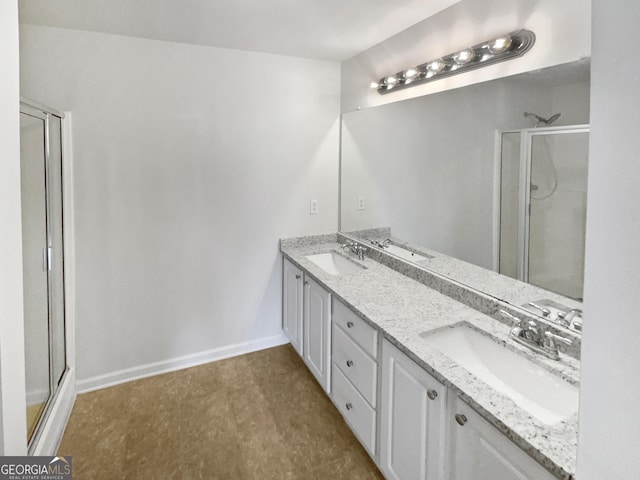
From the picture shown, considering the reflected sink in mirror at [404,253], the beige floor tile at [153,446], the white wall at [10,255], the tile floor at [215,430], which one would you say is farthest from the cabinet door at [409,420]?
the white wall at [10,255]

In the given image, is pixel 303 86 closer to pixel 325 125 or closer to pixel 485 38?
pixel 325 125

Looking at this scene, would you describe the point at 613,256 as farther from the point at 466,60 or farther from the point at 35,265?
the point at 35,265

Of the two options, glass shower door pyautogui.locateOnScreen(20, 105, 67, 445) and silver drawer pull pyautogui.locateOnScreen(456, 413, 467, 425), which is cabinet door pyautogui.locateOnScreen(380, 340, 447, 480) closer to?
silver drawer pull pyautogui.locateOnScreen(456, 413, 467, 425)

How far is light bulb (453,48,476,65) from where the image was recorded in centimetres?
178

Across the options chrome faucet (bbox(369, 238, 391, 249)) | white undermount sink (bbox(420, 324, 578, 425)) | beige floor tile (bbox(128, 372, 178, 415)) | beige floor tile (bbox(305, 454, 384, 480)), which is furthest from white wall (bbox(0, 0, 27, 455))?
chrome faucet (bbox(369, 238, 391, 249))

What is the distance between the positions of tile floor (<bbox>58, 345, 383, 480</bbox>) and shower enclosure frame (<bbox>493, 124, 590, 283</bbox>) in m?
1.23

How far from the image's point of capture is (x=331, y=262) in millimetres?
2854

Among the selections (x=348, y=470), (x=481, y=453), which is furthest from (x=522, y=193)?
(x=348, y=470)

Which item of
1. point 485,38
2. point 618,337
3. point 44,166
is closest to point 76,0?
point 44,166

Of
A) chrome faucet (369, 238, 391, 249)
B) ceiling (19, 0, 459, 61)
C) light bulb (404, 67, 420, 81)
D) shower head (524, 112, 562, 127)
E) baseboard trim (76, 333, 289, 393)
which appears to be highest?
ceiling (19, 0, 459, 61)

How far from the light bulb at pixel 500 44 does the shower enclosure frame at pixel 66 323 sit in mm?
Result: 2148

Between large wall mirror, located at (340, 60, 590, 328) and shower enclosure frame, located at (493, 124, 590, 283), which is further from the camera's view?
shower enclosure frame, located at (493, 124, 590, 283)

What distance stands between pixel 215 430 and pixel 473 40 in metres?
2.49

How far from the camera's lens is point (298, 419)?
7.07 ft
